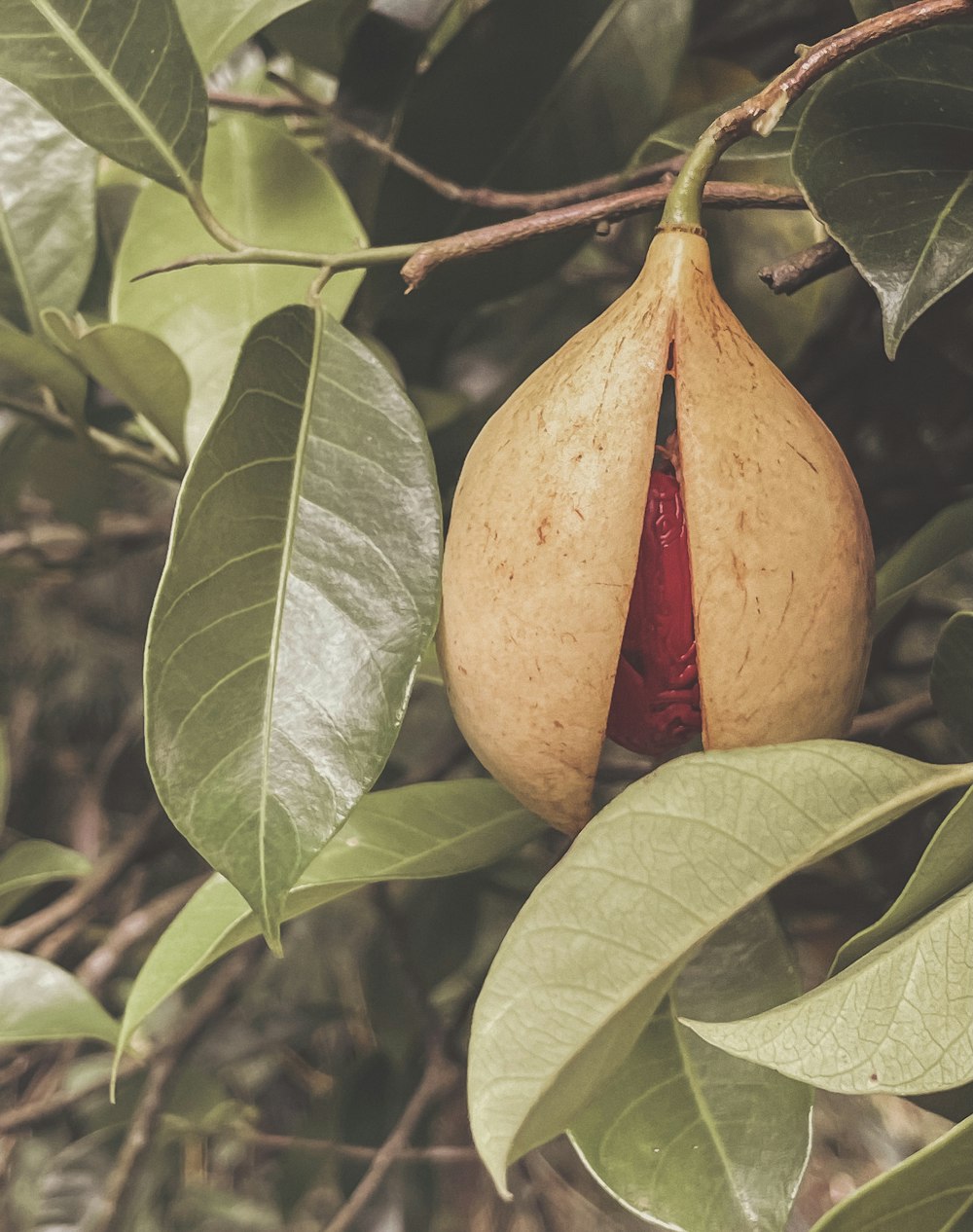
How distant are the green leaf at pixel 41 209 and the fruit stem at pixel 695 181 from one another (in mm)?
369

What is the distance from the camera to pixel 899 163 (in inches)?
14.3

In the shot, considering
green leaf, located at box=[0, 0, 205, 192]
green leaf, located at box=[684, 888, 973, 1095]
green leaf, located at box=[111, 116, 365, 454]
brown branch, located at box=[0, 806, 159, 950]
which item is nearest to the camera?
green leaf, located at box=[684, 888, 973, 1095]

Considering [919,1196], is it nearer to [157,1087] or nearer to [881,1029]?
[881,1029]

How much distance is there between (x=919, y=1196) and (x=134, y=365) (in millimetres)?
435

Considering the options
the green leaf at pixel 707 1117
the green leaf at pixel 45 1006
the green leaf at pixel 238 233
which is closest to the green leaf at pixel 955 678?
the green leaf at pixel 707 1117

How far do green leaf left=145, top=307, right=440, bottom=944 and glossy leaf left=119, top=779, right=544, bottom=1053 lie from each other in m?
0.06

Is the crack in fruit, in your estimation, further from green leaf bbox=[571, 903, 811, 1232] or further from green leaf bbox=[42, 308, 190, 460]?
green leaf bbox=[42, 308, 190, 460]

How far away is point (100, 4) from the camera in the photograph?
0.39 m

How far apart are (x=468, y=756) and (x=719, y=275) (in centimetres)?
37

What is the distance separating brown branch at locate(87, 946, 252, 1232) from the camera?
0.74m

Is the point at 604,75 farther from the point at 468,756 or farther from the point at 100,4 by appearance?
the point at 468,756

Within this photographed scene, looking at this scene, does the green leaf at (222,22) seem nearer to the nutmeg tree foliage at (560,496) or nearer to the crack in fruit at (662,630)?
the nutmeg tree foliage at (560,496)

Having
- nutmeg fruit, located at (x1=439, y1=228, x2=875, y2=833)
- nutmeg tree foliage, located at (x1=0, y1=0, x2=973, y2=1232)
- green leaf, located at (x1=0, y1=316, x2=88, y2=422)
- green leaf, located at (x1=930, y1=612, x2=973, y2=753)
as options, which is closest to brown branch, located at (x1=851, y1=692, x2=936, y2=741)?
nutmeg tree foliage, located at (x1=0, y1=0, x2=973, y2=1232)

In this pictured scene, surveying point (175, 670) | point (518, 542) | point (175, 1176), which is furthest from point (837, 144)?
point (175, 1176)
